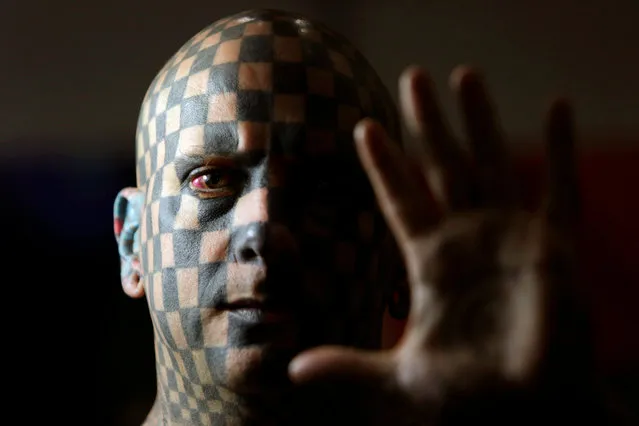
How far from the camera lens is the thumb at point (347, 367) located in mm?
708

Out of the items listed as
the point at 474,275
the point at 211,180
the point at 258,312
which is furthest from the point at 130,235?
the point at 474,275

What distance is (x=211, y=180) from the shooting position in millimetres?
987

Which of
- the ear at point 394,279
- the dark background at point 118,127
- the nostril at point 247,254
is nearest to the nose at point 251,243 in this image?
the nostril at point 247,254

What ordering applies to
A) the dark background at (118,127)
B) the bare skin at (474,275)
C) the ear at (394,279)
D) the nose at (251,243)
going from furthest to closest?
the dark background at (118,127)
the ear at (394,279)
the nose at (251,243)
the bare skin at (474,275)

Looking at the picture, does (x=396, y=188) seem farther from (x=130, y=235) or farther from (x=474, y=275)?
(x=130, y=235)

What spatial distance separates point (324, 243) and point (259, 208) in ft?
0.33

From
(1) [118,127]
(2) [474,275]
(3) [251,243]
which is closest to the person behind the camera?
(2) [474,275]

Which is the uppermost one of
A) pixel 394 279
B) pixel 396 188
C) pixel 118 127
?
pixel 396 188

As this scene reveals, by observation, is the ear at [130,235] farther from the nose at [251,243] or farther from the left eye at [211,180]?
the nose at [251,243]

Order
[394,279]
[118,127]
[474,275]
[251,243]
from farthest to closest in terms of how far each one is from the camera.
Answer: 1. [118,127]
2. [394,279]
3. [251,243]
4. [474,275]

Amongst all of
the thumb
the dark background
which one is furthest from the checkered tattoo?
the dark background

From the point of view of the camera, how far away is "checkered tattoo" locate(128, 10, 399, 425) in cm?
93

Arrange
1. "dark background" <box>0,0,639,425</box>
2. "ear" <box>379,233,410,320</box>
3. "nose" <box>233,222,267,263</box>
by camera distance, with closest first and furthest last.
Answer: "nose" <box>233,222,267,263</box>, "ear" <box>379,233,410,320</box>, "dark background" <box>0,0,639,425</box>

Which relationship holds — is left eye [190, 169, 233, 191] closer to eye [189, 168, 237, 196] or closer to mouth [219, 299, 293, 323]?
eye [189, 168, 237, 196]
